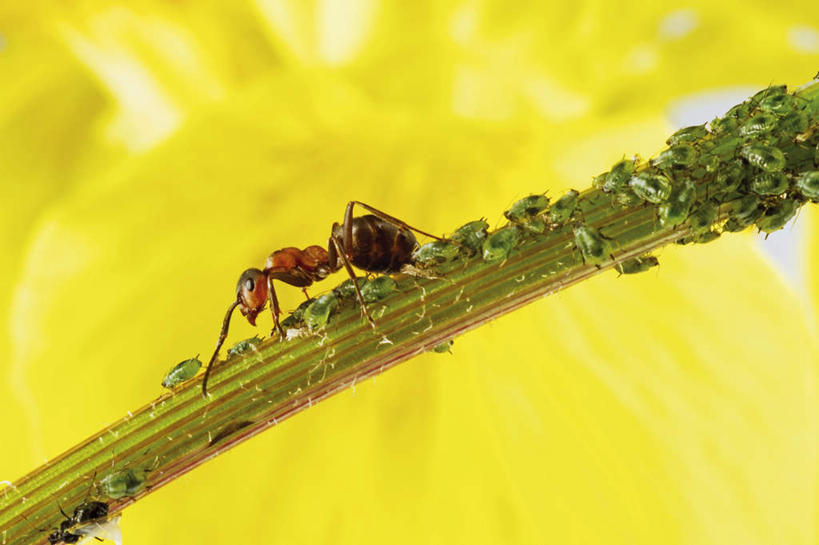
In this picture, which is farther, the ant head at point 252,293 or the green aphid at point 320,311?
the ant head at point 252,293

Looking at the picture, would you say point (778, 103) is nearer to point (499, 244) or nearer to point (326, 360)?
point (499, 244)

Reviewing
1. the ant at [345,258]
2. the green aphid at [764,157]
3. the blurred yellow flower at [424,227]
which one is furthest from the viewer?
the blurred yellow flower at [424,227]

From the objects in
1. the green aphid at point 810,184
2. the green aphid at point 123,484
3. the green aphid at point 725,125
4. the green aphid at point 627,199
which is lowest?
the green aphid at point 123,484

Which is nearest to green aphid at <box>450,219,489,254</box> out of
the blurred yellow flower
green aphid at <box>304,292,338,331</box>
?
green aphid at <box>304,292,338,331</box>

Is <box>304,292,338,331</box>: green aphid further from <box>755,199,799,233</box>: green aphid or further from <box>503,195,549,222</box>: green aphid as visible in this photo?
<box>755,199,799,233</box>: green aphid

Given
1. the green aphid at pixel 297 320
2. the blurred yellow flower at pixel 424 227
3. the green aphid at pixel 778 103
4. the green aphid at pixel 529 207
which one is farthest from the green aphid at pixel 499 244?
the blurred yellow flower at pixel 424 227

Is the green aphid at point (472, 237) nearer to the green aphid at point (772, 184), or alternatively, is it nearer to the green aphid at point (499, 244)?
the green aphid at point (499, 244)

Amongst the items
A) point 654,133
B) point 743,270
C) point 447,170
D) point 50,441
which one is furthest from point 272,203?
point 743,270
